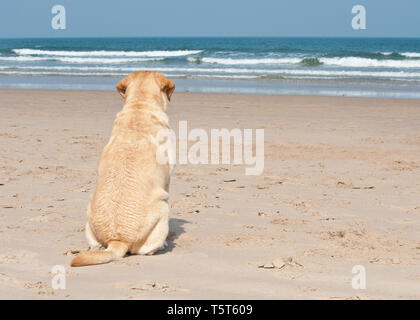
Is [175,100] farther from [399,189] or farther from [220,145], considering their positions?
[399,189]

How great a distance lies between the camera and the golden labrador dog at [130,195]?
479 cm

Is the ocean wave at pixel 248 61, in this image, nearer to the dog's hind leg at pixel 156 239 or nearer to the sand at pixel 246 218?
the sand at pixel 246 218

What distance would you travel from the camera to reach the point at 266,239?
5441 mm

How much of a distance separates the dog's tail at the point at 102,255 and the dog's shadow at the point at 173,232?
400mm

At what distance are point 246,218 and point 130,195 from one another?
5.57ft

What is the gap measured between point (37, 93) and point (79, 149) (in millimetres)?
9609

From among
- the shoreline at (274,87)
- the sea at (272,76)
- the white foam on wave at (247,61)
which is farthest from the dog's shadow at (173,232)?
the white foam on wave at (247,61)

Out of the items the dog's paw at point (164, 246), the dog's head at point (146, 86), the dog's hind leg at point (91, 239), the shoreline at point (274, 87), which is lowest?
the dog's paw at point (164, 246)

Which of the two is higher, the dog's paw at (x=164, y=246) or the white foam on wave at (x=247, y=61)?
the white foam on wave at (x=247, y=61)

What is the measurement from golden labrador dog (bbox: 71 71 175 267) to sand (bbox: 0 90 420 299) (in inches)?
5.2

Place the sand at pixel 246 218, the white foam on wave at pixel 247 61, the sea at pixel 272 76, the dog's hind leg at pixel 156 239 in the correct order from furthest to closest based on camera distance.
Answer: the white foam on wave at pixel 247 61 → the sea at pixel 272 76 → the dog's hind leg at pixel 156 239 → the sand at pixel 246 218

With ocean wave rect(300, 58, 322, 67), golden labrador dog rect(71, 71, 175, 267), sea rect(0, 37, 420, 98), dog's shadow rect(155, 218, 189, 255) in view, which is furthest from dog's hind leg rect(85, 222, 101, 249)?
ocean wave rect(300, 58, 322, 67)

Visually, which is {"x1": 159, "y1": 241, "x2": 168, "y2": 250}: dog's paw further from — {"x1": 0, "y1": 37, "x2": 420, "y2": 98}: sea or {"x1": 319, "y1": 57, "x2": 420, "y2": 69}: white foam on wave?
{"x1": 319, "y1": 57, "x2": 420, "y2": 69}: white foam on wave

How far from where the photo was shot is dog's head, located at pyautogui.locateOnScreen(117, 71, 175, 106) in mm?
5508
